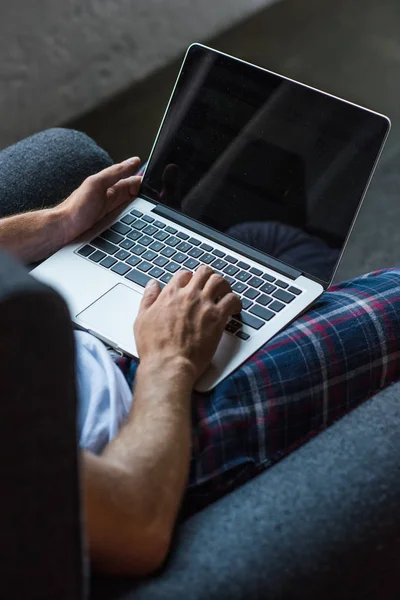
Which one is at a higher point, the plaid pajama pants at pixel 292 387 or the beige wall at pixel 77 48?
the plaid pajama pants at pixel 292 387

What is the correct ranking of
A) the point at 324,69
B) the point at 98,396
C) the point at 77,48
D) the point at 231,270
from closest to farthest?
the point at 98,396 < the point at 231,270 < the point at 77,48 < the point at 324,69

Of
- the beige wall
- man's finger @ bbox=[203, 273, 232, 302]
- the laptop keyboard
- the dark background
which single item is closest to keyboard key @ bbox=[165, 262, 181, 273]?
the laptop keyboard

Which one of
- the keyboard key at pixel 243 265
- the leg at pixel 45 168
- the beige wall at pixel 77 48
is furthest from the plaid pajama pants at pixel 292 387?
the beige wall at pixel 77 48

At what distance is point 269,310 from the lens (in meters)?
1.04

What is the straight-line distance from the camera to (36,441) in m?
0.54

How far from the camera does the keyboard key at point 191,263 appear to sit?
3.66ft

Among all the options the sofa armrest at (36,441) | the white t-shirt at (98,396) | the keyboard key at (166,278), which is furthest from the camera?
the keyboard key at (166,278)

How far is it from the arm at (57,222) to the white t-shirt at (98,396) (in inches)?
8.4

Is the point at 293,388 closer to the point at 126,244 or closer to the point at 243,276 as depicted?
the point at 243,276

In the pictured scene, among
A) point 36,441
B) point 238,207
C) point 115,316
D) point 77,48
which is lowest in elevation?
point 77,48

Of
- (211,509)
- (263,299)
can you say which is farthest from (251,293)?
(211,509)

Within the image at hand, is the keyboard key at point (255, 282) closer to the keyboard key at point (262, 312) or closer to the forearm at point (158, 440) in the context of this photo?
the keyboard key at point (262, 312)

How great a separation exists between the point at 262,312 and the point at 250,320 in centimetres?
2

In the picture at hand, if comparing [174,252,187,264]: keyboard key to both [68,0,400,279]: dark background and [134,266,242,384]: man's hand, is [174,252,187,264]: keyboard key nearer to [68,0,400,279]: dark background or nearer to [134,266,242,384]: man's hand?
[134,266,242,384]: man's hand
